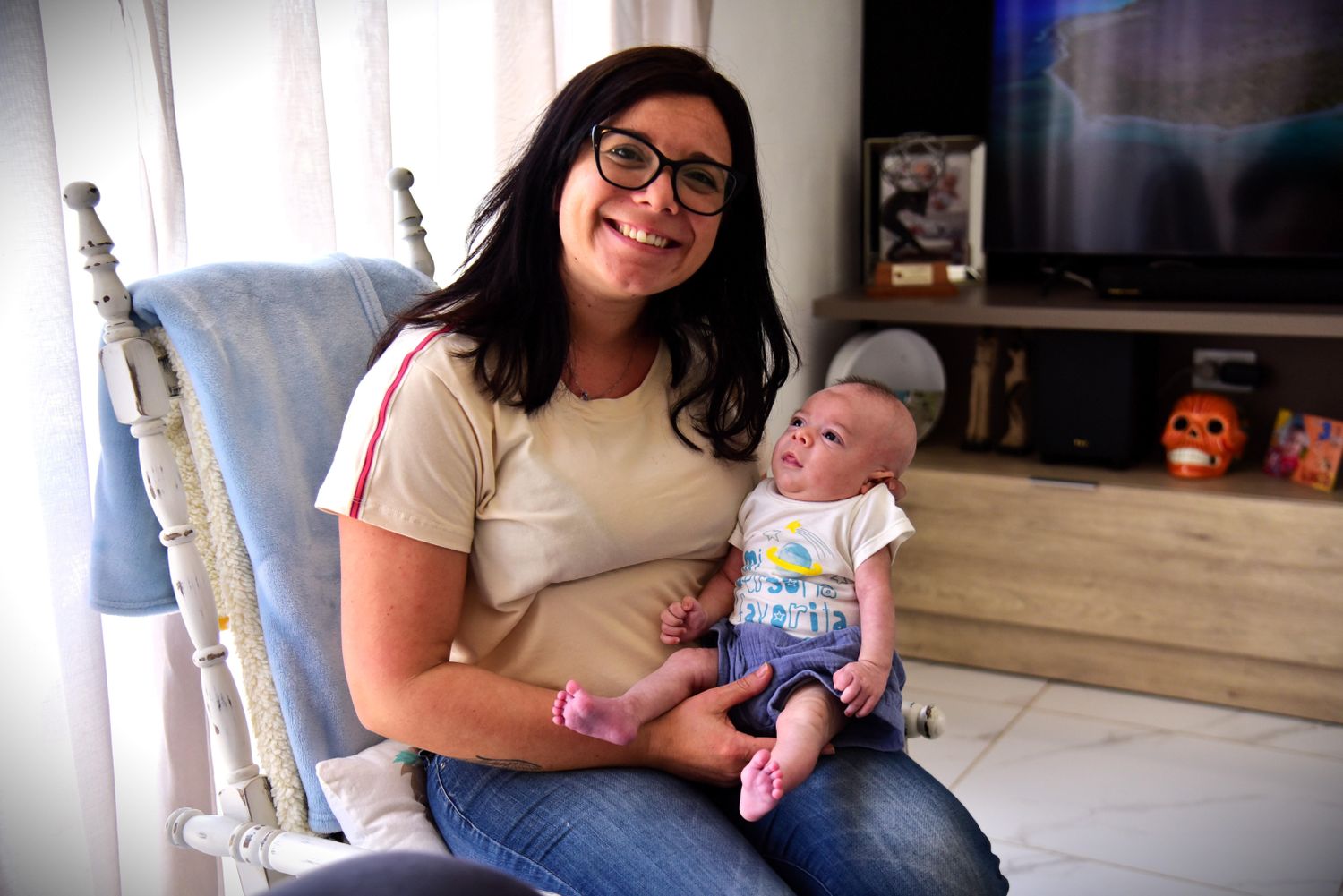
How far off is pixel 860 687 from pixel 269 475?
635 mm

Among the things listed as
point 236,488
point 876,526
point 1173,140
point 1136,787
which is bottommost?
point 1136,787

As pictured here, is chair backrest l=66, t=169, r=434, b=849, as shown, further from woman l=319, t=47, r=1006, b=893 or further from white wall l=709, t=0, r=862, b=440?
white wall l=709, t=0, r=862, b=440

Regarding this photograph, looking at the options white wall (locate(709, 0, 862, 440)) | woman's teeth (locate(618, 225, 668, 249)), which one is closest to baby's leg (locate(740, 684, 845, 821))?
woman's teeth (locate(618, 225, 668, 249))

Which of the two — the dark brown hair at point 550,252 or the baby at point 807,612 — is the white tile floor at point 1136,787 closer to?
the baby at point 807,612

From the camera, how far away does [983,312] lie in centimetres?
260

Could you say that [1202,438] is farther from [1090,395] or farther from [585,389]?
[585,389]

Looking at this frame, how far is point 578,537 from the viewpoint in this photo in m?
1.18

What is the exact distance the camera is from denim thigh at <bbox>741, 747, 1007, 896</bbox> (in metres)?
1.11

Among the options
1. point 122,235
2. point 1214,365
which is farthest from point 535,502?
point 1214,365

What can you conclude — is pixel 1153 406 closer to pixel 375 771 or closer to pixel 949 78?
pixel 949 78

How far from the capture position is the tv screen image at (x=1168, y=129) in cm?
251

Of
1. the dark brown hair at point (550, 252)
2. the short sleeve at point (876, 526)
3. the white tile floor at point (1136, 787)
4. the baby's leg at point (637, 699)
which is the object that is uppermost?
the dark brown hair at point (550, 252)

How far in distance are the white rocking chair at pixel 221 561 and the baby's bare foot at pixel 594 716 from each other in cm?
25

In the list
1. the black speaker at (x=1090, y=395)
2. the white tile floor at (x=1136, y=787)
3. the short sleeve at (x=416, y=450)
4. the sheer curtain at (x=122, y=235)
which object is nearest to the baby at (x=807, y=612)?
the short sleeve at (x=416, y=450)
